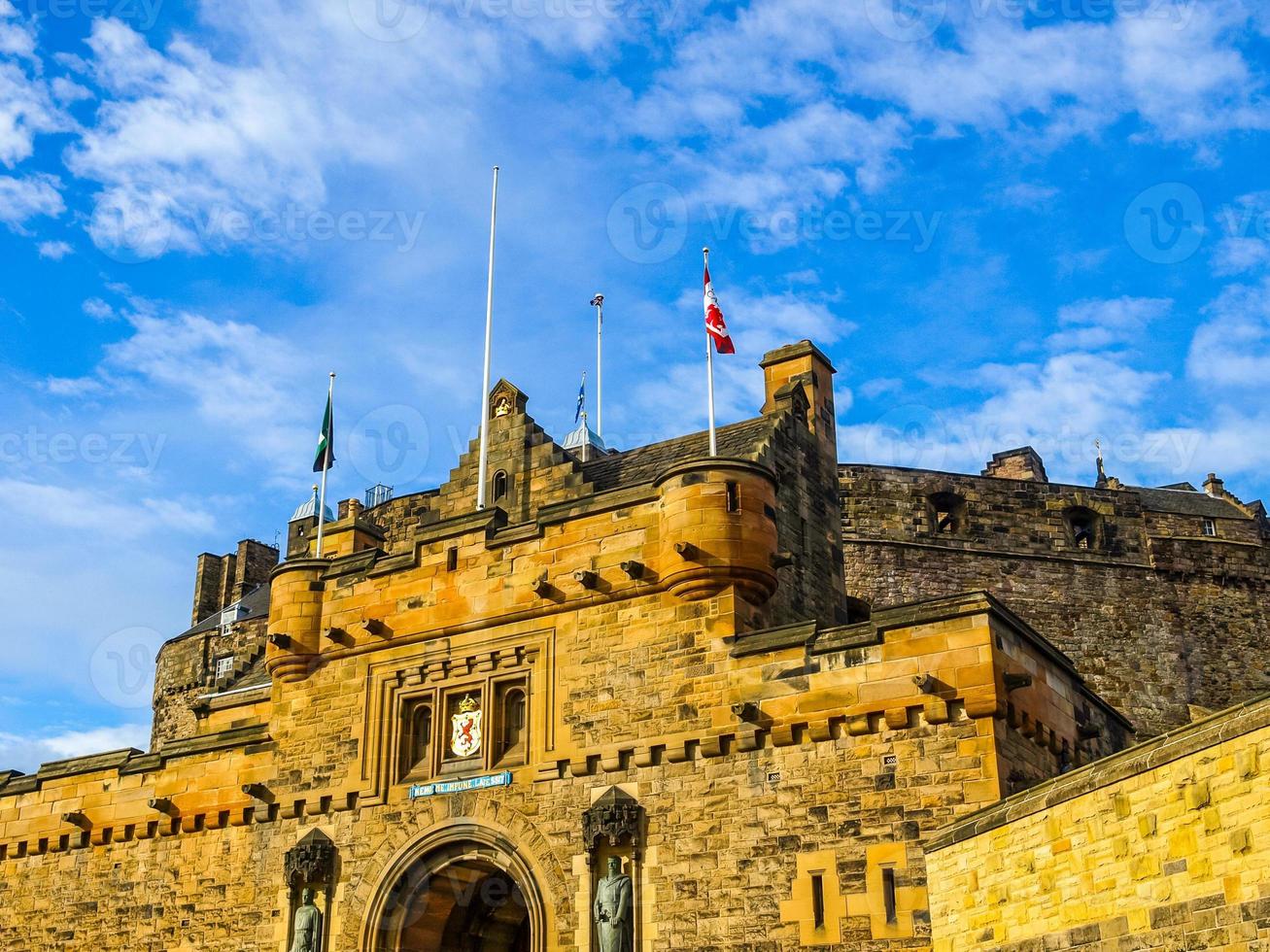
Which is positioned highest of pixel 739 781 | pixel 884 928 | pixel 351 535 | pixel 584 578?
pixel 351 535

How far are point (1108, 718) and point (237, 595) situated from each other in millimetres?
38572

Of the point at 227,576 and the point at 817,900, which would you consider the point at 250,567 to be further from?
the point at 817,900

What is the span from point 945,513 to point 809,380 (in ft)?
44.8

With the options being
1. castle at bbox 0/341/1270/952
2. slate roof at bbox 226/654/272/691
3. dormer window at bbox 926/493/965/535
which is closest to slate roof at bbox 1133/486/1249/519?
dormer window at bbox 926/493/965/535

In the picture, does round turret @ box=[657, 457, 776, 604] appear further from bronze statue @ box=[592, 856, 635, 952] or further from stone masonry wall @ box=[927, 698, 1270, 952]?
stone masonry wall @ box=[927, 698, 1270, 952]

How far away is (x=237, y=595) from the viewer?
5431 centimetres

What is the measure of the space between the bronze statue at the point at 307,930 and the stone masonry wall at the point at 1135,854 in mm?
10342

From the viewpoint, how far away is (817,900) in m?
18.1

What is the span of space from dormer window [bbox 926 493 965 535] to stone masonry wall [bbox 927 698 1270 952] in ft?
74.0

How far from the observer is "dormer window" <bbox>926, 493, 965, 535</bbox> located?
3825 centimetres

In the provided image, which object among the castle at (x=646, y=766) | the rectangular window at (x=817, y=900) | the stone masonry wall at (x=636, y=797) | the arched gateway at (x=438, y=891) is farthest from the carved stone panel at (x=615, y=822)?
the rectangular window at (x=817, y=900)

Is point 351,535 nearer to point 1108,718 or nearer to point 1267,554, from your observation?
point 1108,718

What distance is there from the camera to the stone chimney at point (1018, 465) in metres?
47.1

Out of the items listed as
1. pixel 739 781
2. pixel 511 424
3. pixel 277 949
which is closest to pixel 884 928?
pixel 739 781
